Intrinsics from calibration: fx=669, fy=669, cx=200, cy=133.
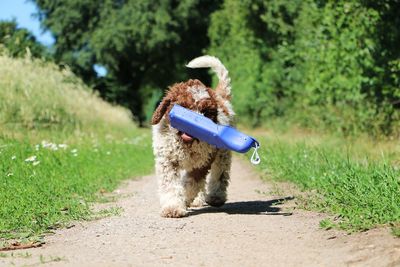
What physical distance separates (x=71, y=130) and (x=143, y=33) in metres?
20.7

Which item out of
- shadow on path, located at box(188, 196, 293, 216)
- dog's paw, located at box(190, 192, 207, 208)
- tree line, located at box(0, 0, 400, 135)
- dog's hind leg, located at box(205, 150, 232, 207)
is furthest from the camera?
tree line, located at box(0, 0, 400, 135)

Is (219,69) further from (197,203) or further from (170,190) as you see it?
(170,190)

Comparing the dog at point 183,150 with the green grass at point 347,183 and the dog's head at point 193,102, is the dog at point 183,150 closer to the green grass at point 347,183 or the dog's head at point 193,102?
the dog's head at point 193,102

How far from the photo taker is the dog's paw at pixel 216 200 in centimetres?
745

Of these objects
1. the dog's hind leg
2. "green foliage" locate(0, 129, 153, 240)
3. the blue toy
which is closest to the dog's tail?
the dog's hind leg

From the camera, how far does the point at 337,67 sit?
45.5ft

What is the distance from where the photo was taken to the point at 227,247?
17.0ft

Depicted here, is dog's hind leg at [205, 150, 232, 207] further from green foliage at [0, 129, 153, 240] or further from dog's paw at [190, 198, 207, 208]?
green foliage at [0, 129, 153, 240]

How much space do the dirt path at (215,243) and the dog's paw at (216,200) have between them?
0.24 meters

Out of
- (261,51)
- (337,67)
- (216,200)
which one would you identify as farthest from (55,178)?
(261,51)

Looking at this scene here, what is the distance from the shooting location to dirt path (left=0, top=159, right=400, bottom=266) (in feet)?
15.4

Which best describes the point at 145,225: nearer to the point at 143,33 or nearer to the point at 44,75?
the point at 44,75

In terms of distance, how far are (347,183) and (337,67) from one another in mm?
7515

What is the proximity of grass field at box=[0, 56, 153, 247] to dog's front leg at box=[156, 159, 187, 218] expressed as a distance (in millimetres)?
781
